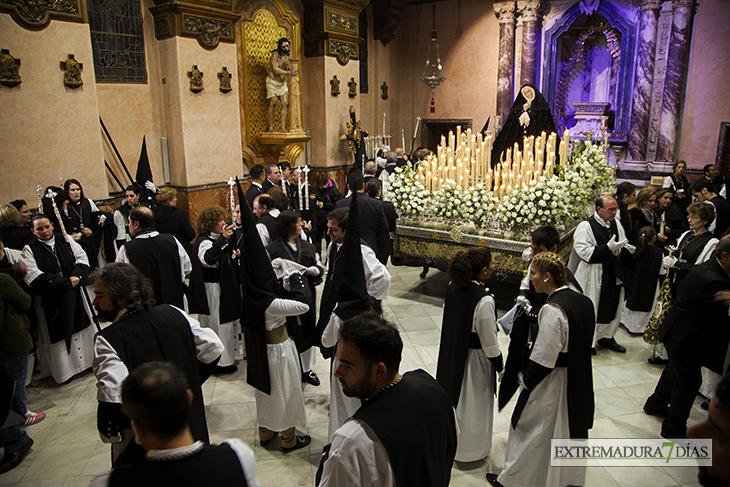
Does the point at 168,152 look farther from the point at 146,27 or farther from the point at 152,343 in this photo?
the point at 152,343

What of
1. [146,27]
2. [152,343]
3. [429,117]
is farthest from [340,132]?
[152,343]

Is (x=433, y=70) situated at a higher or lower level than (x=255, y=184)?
higher

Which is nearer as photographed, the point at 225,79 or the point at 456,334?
the point at 456,334

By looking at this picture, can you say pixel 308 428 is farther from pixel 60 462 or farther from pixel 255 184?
pixel 255 184

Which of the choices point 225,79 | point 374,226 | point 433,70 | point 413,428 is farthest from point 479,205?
point 433,70

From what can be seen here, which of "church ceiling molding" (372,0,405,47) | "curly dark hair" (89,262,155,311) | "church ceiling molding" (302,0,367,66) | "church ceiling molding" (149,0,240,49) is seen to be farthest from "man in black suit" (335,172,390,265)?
"church ceiling molding" (372,0,405,47)

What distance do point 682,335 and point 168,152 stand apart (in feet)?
27.2

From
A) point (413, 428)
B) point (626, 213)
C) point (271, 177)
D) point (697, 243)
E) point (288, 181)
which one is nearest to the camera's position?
point (413, 428)

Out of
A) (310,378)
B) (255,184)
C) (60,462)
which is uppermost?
(255,184)

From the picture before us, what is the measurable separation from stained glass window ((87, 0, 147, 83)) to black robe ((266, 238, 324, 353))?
6082mm

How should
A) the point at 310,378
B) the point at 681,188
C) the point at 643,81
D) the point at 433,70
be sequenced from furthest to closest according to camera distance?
the point at 433,70
the point at 643,81
the point at 681,188
the point at 310,378

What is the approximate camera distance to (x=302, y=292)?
3.92 meters

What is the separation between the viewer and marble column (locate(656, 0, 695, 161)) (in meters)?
11.4

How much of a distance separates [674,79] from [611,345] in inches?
341
